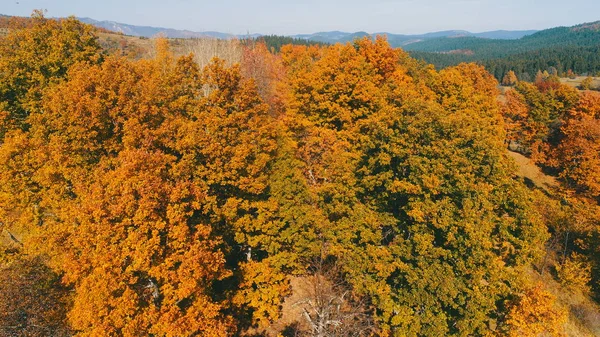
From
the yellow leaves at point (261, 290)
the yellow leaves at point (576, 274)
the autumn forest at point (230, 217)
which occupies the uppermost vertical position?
the autumn forest at point (230, 217)

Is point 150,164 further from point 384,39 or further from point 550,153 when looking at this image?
point 550,153

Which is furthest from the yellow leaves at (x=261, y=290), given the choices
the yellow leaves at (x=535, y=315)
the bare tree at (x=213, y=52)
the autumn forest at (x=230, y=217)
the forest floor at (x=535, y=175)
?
the forest floor at (x=535, y=175)

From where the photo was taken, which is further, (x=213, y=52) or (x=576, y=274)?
(x=213, y=52)

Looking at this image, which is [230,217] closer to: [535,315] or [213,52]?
[535,315]

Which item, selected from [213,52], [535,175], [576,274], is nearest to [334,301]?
[576,274]

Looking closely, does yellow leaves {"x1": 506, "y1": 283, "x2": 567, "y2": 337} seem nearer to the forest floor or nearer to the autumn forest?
the autumn forest

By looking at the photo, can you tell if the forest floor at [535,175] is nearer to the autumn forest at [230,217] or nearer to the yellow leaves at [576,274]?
the yellow leaves at [576,274]

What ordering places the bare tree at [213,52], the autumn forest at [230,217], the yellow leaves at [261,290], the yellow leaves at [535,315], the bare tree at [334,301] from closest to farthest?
the autumn forest at [230,217] < the yellow leaves at [535,315] < the bare tree at [334,301] < the yellow leaves at [261,290] < the bare tree at [213,52]

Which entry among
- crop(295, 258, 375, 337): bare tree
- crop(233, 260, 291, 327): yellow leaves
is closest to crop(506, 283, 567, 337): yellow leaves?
crop(295, 258, 375, 337): bare tree

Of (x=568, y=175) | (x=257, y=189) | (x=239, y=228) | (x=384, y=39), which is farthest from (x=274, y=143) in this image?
(x=568, y=175)
